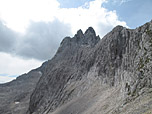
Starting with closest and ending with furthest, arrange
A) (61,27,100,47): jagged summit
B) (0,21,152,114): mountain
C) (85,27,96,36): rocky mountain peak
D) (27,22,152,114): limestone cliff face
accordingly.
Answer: (0,21,152,114): mountain
(27,22,152,114): limestone cliff face
(61,27,100,47): jagged summit
(85,27,96,36): rocky mountain peak

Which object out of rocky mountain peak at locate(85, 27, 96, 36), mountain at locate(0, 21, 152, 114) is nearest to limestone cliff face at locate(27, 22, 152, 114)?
mountain at locate(0, 21, 152, 114)

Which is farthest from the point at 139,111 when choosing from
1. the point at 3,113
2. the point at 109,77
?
the point at 3,113

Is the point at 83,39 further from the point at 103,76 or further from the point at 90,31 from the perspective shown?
the point at 103,76

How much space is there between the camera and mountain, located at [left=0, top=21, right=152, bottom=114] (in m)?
36.8

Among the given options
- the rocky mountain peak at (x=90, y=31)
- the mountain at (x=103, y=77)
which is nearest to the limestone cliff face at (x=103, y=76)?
the mountain at (x=103, y=77)

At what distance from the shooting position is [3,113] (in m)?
148

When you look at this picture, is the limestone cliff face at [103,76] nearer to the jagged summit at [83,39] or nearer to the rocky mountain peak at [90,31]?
the jagged summit at [83,39]

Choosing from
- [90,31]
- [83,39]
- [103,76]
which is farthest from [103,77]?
[90,31]

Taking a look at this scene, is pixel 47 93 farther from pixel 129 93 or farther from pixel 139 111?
pixel 139 111

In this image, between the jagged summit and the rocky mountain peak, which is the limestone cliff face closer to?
the jagged summit

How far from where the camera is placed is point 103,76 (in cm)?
6881

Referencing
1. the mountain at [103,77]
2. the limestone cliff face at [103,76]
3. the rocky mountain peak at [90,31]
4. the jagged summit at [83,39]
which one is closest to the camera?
the mountain at [103,77]

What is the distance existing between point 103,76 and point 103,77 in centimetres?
66

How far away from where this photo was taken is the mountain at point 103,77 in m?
36.8
